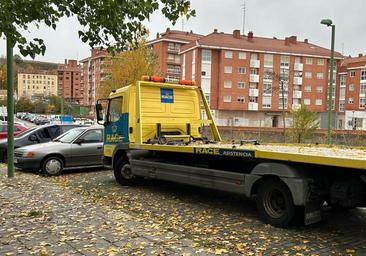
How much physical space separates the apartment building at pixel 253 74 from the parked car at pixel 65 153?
188 ft

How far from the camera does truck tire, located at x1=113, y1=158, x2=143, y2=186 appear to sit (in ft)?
35.2

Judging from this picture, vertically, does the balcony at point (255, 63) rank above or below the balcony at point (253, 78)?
above

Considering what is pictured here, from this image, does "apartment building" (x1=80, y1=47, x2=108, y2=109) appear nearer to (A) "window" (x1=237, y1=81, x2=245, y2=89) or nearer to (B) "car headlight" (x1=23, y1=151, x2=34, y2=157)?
(A) "window" (x1=237, y1=81, x2=245, y2=89)

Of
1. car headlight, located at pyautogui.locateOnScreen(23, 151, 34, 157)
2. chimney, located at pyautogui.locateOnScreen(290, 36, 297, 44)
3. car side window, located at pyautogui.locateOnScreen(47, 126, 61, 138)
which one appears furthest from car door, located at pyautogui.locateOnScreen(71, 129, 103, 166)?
chimney, located at pyautogui.locateOnScreen(290, 36, 297, 44)

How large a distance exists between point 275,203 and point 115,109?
5637 mm

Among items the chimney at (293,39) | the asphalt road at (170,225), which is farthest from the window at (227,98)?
the asphalt road at (170,225)

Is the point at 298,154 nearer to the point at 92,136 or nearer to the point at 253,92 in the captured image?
the point at 92,136

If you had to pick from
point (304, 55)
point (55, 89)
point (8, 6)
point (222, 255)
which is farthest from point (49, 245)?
point (55, 89)

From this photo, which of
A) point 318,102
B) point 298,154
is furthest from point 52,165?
point 318,102

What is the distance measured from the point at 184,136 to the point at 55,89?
504 ft

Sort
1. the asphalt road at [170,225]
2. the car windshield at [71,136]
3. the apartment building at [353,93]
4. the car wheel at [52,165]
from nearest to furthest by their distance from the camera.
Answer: the asphalt road at [170,225], the car wheel at [52,165], the car windshield at [71,136], the apartment building at [353,93]

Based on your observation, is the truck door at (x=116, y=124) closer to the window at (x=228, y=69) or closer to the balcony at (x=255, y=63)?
the window at (x=228, y=69)

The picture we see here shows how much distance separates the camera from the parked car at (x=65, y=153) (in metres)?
13.3

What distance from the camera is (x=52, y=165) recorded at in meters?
13.4
